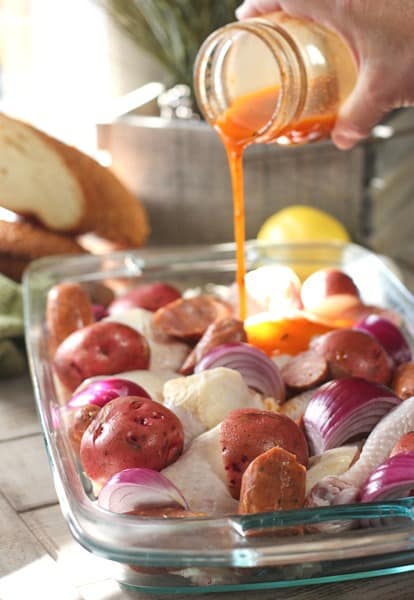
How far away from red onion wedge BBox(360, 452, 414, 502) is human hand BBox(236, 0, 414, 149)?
39 centimetres

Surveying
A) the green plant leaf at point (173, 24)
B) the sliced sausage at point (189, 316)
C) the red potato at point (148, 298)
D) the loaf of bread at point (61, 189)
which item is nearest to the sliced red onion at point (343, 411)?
the sliced sausage at point (189, 316)

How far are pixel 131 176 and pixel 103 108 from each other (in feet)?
Result: 0.58

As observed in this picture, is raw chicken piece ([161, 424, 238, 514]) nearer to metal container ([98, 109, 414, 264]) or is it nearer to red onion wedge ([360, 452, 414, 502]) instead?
red onion wedge ([360, 452, 414, 502])

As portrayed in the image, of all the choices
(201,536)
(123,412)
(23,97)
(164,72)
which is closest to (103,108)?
(164,72)

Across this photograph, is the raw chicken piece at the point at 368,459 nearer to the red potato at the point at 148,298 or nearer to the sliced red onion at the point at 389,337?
the sliced red onion at the point at 389,337

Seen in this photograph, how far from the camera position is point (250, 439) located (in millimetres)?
652

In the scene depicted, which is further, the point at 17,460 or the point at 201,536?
the point at 17,460

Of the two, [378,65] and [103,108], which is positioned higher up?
[378,65]

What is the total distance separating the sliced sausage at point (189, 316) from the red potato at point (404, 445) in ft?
1.04

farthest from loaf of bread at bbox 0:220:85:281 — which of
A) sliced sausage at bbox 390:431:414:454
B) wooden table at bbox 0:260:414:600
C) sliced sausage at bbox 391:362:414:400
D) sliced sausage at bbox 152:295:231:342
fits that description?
sliced sausage at bbox 390:431:414:454

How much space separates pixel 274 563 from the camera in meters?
0.55

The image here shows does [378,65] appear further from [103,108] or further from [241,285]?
[103,108]

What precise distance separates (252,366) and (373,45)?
0.30 metres

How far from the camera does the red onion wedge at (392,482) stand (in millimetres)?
599
